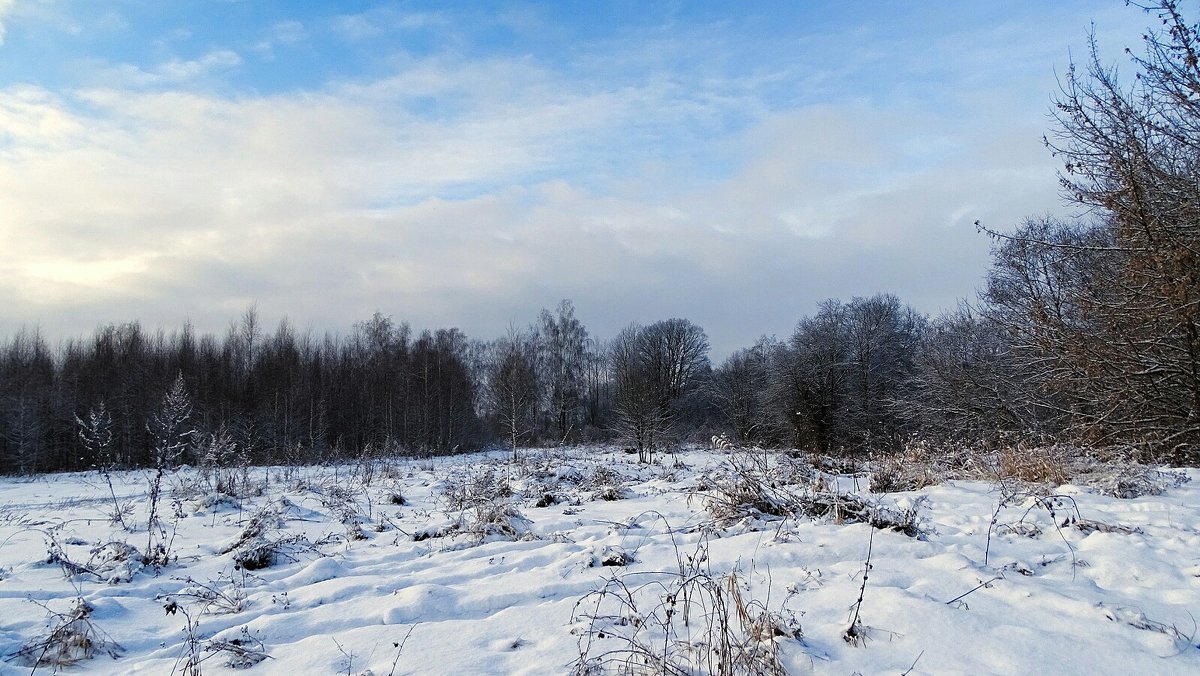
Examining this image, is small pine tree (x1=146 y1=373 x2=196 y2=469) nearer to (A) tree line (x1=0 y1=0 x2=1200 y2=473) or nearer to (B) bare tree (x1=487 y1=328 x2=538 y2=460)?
(A) tree line (x1=0 y1=0 x2=1200 y2=473)

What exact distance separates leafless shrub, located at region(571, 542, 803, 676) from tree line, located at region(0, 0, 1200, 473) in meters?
6.07

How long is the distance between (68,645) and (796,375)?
34698mm

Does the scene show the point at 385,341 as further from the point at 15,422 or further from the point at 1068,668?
the point at 1068,668

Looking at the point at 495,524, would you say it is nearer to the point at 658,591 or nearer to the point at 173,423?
the point at 658,591

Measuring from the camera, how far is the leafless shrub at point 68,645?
11.4 ft

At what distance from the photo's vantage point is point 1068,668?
278cm

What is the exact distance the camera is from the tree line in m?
8.85

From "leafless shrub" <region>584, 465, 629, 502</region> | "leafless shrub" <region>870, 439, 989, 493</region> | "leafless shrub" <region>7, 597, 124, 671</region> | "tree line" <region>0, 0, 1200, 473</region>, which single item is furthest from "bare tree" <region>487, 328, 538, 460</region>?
"leafless shrub" <region>7, 597, 124, 671</region>

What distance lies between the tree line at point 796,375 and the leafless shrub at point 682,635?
6074 mm

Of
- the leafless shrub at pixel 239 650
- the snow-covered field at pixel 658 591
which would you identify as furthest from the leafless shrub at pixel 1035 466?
the leafless shrub at pixel 239 650

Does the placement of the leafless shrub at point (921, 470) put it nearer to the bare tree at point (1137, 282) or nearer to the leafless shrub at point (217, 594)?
the bare tree at point (1137, 282)

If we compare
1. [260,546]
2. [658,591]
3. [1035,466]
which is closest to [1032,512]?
[1035,466]

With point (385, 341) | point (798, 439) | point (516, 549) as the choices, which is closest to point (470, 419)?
point (385, 341)

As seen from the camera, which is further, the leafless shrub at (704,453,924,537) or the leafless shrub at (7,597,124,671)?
the leafless shrub at (704,453,924,537)
